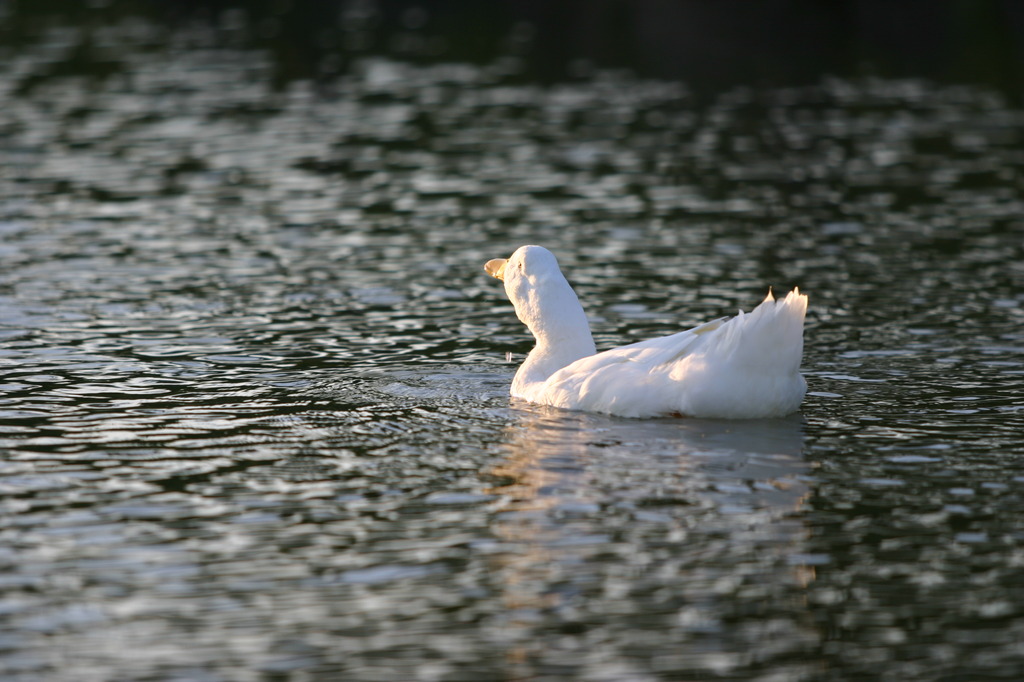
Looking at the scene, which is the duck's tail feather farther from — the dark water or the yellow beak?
the yellow beak

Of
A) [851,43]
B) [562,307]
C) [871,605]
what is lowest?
[871,605]

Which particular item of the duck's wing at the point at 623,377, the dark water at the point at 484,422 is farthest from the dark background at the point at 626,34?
the duck's wing at the point at 623,377

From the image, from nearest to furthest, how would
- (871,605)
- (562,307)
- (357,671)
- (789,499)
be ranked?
1. (357,671)
2. (871,605)
3. (789,499)
4. (562,307)

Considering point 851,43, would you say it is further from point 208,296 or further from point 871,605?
point 871,605

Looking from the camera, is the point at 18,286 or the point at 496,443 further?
the point at 18,286

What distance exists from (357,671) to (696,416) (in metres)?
4.67

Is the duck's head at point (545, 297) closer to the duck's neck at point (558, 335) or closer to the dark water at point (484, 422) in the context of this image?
the duck's neck at point (558, 335)

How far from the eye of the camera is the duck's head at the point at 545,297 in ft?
39.2

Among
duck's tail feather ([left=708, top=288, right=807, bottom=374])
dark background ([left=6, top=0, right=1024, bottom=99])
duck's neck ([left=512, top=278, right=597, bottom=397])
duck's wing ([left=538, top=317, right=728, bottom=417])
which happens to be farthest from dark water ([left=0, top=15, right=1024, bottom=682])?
dark background ([left=6, top=0, right=1024, bottom=99])

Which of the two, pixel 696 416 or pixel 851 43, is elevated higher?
pixel 851 43

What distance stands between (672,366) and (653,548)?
2.89 metres

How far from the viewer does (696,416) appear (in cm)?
1079

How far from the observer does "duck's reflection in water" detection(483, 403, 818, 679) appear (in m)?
6.88

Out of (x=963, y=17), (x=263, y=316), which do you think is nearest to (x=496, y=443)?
(x=263, y=316)
